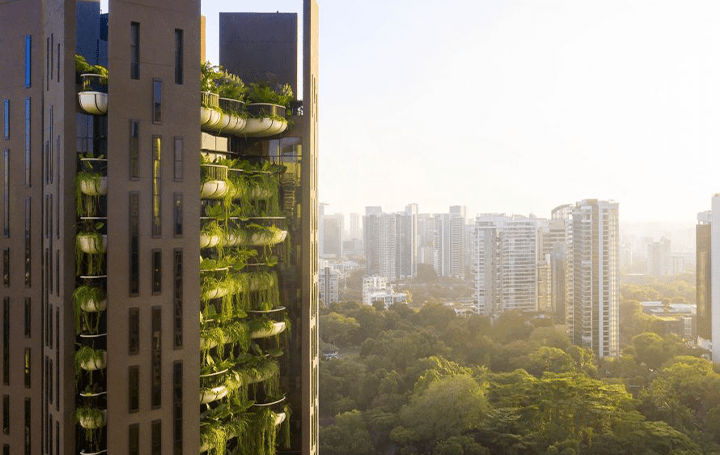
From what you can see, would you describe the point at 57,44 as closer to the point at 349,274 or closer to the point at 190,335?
the point at 190,335

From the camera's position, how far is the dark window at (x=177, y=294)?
493 centimetres

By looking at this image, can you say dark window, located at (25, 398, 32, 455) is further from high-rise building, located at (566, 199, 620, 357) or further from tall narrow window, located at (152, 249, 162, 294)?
high-rise building, located at (566, 199, 620, 357)

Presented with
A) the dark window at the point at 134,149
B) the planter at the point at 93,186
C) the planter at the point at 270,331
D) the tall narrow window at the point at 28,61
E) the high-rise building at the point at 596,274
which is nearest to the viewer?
the dark window at the point at 134,149

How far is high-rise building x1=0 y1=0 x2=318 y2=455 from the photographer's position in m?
4.75

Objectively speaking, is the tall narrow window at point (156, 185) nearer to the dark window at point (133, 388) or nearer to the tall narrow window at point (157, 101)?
the tall narrow window at point (157, 101)

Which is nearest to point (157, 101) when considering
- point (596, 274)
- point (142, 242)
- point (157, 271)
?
point (142, 242)

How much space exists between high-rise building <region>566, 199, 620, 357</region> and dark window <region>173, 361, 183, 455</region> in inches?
640

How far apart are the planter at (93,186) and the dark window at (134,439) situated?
1814 millimetres

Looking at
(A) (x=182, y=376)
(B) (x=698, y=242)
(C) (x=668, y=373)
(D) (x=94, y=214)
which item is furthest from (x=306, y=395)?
(B) (x=698, y=242)

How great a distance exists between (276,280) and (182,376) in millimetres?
1650

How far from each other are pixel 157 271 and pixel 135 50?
1.70m

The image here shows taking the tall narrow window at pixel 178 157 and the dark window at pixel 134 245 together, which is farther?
the tall narrow window at pixel 178 157

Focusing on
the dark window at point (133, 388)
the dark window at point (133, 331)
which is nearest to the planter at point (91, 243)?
the dark window at point (133, 331)

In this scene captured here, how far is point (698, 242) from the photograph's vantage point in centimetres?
1812
